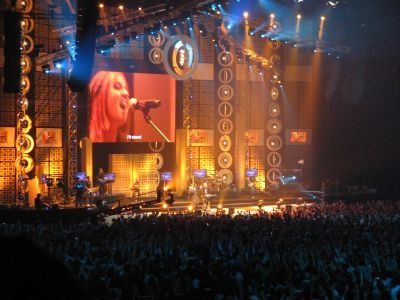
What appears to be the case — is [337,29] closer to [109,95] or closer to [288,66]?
[288,66]

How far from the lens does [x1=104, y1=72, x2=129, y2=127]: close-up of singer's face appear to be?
2495 cm

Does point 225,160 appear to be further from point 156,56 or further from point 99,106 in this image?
point 99,106

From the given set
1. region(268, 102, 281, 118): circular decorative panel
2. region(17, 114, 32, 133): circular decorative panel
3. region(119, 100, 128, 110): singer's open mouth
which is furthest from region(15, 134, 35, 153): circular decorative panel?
region(268, 102, 281, 118): circular decorative panel

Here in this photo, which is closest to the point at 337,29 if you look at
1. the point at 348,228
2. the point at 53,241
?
the point at 348,228

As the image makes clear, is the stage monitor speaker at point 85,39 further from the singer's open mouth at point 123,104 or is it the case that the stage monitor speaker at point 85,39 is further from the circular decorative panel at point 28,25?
the singer's open mouth at point 123,104

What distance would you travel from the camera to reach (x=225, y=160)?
1107 inches

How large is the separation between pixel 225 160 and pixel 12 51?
50.6 ft

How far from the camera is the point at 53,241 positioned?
9273mm

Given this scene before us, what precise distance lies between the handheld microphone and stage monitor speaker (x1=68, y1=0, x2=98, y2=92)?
11627mm

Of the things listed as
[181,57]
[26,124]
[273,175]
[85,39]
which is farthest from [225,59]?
[85,39]

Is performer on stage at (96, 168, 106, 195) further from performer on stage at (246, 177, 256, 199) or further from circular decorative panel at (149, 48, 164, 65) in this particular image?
performer on stage at (246, 177, 256, 199)

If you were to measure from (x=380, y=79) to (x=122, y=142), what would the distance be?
1503cm

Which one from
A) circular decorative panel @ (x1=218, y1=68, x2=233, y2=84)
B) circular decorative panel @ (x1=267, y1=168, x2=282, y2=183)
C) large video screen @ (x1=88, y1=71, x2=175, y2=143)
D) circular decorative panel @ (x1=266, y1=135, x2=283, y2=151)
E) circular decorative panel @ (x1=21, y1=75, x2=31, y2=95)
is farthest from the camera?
circular decorative panel @ (x1=266, y1=135, x2=283, y2=151)

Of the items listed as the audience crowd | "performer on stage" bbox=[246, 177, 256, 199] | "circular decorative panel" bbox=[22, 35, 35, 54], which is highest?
"circular decorative panel" bbox=[22, 35, 35, 54]
